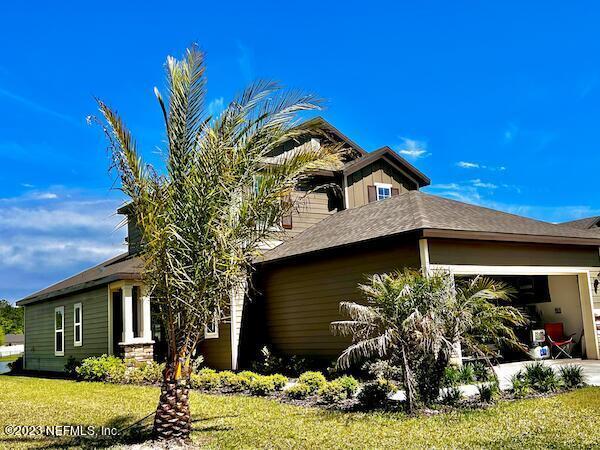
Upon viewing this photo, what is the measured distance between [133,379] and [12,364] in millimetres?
13968

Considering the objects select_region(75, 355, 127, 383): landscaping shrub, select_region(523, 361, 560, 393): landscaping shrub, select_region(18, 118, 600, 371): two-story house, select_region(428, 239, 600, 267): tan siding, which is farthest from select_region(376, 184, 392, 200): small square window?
select_region(523, 361, 560, 393): landscaping shrub

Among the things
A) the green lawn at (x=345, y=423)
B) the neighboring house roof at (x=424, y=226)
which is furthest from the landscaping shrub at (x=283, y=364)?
the green lawn at (x=345, y=423)

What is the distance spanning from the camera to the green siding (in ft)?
56.7

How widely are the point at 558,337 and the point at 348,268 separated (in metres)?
6.42

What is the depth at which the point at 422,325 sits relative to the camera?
26.9ft

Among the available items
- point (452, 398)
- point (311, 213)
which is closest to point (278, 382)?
point (452, 398)

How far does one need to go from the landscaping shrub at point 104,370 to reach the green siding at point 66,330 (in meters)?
1.39

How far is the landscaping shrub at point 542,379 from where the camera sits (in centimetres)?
955

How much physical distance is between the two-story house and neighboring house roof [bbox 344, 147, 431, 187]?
5cm

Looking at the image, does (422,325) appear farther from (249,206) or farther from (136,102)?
(136,102)

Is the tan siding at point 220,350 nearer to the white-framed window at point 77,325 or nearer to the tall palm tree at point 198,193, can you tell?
the white-framed window at point 77,325

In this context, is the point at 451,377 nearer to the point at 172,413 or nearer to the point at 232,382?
the point at 232,382

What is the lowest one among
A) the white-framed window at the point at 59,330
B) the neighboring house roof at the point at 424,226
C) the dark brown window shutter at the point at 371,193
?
the white-framed window at the point at 59,330

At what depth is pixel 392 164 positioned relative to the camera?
20094 millimetres
